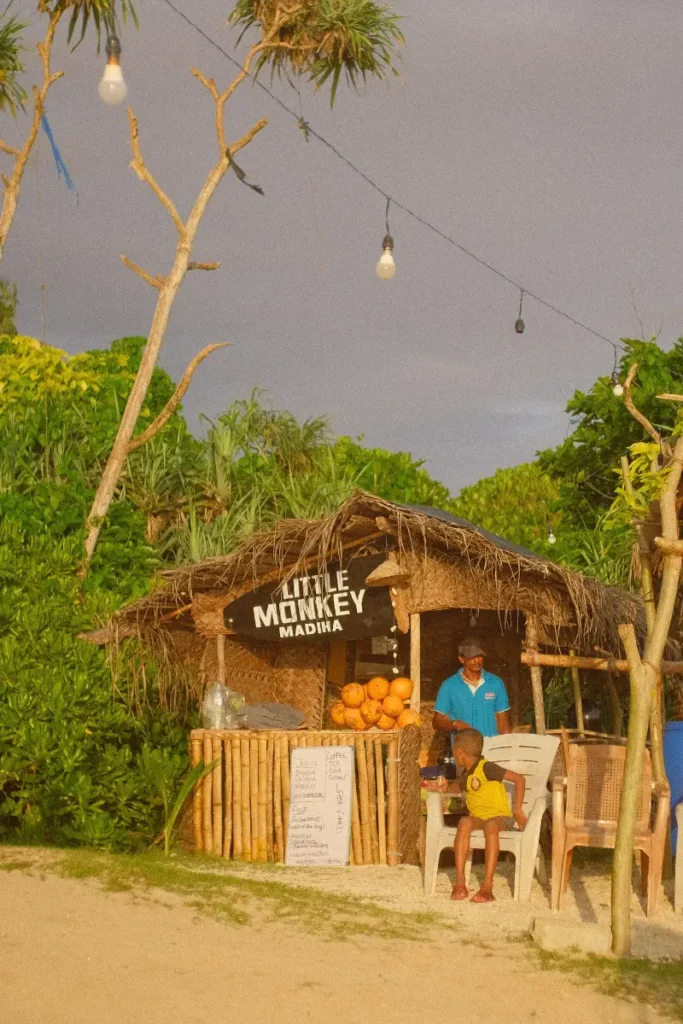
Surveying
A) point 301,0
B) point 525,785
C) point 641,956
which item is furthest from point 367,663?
point 301,0

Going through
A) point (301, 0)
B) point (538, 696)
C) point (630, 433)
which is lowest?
point (538, 696)

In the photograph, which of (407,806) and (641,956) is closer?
(641,956)

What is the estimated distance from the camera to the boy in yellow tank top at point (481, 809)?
323 inches

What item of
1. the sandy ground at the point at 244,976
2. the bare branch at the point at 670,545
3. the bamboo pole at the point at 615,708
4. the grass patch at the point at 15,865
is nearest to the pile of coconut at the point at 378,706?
the bamboo pole at the point at 615,708

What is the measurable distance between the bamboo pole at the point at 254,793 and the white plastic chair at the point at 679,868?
305cm

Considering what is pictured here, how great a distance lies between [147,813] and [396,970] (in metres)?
4.06

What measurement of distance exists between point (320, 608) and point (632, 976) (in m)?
4.74

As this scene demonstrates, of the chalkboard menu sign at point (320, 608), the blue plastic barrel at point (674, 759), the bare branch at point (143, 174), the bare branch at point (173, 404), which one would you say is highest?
the bare branch at point (143, 174)

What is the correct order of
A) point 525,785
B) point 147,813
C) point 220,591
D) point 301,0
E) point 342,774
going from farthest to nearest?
point 301,0 → point 220,591 → point 147,813 → point 342,774 → point 525,785

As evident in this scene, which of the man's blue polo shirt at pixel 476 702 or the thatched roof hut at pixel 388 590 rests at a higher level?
the thatched roof hut at pixel 388 590

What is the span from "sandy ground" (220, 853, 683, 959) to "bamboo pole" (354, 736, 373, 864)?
17 centimetres

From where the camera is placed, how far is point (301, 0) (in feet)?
51.0

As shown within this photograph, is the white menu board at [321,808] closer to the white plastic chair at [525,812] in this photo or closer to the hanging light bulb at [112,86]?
the white plastic chair at [525,812]

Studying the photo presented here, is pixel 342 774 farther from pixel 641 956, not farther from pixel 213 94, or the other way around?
pixel 213 94
